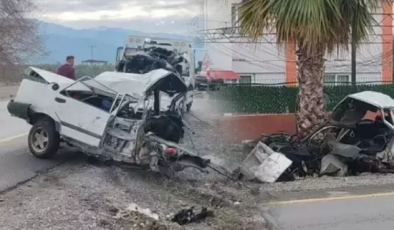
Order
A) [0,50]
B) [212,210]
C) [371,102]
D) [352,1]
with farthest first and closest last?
[0,50] → [352,1] → [371,102] → [212,210]

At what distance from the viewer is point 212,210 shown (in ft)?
26.4

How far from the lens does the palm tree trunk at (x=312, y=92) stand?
43.9 ft

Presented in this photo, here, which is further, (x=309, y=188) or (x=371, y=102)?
(x=371, y=102)

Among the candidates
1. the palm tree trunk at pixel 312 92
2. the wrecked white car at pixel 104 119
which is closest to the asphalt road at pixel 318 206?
the wrecked white car at pixel 104 119

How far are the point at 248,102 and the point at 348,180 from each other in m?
6.34

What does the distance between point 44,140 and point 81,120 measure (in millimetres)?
981

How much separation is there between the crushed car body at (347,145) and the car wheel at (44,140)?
363cm

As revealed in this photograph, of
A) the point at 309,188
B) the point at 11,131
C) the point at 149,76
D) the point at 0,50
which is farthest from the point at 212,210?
the point at 0,50

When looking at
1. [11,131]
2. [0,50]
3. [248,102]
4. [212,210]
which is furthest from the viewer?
[0,50]

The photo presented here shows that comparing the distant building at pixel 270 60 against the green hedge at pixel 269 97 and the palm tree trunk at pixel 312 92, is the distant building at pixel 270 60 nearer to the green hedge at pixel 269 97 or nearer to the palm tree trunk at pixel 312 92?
the green hedge at pixel 269 97

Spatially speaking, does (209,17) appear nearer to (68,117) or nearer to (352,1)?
(352,1)

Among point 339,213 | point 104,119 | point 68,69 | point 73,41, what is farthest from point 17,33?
point 339,213

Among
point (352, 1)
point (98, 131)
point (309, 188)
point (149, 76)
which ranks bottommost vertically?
point (309, 188)

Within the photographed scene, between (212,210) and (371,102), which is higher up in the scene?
(371,102)
